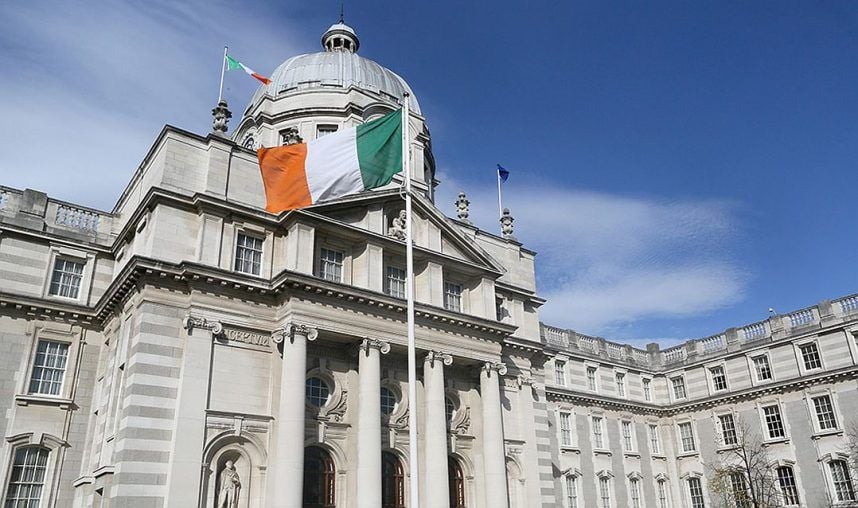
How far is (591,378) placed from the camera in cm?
5175

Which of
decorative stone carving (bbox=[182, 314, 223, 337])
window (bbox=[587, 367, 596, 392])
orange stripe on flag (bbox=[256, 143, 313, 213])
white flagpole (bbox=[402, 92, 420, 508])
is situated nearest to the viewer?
white flagpole (bbox=[402, 92, 420, 508])

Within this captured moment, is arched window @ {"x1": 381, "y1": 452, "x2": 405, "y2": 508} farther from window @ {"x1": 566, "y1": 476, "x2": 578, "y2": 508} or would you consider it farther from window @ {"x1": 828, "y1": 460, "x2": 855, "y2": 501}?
window @ {"x1": 828, "y1": 460, "x2": 855, "y2": 501}

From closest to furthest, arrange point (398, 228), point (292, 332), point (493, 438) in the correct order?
point (292, 332)
point (493, 438)
point (398, 228)

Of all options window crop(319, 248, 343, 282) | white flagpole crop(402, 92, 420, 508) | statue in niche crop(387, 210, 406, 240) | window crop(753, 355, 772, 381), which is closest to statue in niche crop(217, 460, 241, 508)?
white flagpole crop(402, 92, 420, 508)

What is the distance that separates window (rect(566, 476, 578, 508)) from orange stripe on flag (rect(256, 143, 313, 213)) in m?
29.4

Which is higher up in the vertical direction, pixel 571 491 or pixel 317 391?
pixel 317 391

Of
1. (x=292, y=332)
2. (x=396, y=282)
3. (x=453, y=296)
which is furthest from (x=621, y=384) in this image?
(x=292, y=332)

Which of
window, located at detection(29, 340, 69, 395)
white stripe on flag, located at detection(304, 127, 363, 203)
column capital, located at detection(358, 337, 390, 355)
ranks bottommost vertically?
window, located at detection(29, 340, 69, 395)

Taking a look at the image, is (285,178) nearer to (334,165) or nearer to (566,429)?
(334,165)

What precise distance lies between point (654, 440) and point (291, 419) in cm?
3697

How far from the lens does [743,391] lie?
1992 inches

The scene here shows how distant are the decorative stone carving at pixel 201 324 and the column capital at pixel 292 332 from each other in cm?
225

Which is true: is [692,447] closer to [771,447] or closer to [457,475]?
[771,447]

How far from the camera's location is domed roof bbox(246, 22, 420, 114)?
154 ft
